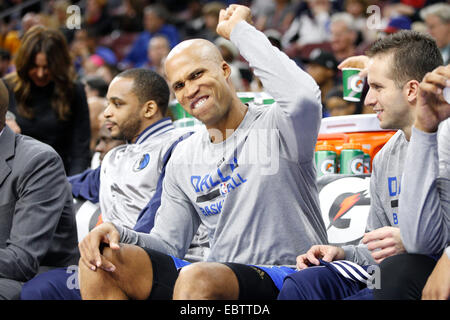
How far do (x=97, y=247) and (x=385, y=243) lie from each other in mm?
956

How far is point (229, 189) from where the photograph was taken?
2678mm

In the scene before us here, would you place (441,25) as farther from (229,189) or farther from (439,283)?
(439,283)

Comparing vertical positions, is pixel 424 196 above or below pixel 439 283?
above

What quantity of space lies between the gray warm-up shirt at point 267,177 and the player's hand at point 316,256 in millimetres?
153

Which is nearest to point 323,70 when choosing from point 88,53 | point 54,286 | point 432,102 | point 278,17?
point 278,17

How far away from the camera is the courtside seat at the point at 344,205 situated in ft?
11.3

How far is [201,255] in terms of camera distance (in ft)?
11.2

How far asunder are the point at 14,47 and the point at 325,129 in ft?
23.1

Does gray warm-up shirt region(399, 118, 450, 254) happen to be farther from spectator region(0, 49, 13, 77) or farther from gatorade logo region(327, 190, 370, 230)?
spectator region(0, 49, 13, 77)

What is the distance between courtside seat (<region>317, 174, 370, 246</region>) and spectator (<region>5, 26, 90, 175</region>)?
203cm

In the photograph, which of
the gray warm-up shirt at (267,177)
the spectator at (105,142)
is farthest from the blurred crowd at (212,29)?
the gray warm-up shirt at (267,177)

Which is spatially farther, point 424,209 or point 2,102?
point 2,102

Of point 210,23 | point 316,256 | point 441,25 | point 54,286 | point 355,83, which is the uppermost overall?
point 210,23
